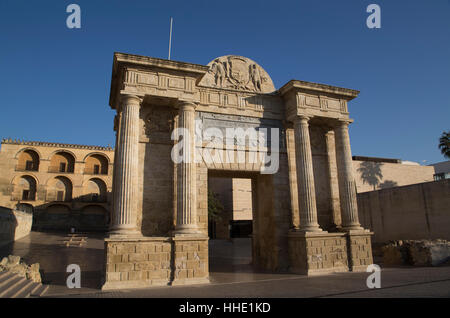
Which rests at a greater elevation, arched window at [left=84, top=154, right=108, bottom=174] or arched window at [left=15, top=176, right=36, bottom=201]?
arched window at [left=84, top=154, right=108, bottom=174]

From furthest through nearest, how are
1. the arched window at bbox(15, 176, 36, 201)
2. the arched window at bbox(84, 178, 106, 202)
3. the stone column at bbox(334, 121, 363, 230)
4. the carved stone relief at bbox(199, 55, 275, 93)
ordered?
the arched window at bbox(84, 178, 106, 202), the arched window at bbox(15, 176, 36, 201), the carved stone relief at bbox(199, 55, 275, 93), the stone column at bbox(334, 121, 363, 230)

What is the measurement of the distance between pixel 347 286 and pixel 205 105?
7.90m

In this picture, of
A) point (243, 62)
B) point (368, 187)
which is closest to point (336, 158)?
point (243, 62)

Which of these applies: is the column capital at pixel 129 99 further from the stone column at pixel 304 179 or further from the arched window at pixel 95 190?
the arched window at pixel 95 190

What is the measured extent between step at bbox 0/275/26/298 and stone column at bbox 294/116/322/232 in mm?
9013

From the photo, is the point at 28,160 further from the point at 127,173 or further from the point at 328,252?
the point at 328,252

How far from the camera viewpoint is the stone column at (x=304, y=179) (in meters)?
11.7

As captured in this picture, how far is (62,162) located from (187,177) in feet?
116

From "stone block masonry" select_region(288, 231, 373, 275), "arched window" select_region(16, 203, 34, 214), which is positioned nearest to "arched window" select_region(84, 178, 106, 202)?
"arched window" select_region(16, 203, 34, 214)

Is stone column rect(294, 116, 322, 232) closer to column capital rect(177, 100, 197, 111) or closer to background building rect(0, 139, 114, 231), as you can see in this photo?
column capital rect(177, 100, 197, 111)

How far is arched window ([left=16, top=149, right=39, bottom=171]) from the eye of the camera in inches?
1502

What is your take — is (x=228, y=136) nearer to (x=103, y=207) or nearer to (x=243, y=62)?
(x=243, y=62)

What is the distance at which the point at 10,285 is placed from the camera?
7.43 m
